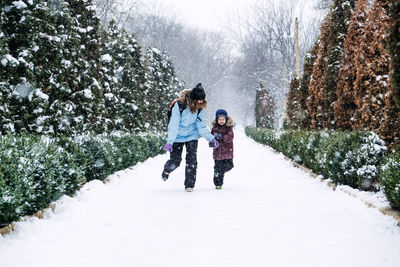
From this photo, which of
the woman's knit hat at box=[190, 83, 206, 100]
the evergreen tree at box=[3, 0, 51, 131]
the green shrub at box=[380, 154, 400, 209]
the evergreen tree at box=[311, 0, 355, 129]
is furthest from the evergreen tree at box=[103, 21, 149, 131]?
the green shrub at box=[380, 154, 400, 209]

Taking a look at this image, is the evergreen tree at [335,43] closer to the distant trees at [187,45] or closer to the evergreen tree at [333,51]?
the evergreen tree at [333,51]

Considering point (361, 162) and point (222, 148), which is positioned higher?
point (222, 148)

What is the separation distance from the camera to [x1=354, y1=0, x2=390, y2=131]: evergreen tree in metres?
7.34

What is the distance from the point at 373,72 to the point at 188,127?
384 centimetres

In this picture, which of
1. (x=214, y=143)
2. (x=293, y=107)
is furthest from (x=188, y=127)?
(x=293, y=107)

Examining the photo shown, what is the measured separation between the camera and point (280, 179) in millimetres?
A: 8938

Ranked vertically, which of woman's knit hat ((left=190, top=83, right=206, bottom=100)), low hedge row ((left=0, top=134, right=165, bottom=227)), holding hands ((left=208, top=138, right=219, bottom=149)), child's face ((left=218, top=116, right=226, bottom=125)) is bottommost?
low hedge row ((left=0, top=134, right=165, bottom=227))

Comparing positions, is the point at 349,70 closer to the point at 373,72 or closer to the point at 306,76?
the point at 373,72

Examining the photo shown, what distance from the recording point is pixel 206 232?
13.4 ft

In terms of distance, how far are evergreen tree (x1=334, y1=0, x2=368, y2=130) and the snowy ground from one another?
4118 millimetres

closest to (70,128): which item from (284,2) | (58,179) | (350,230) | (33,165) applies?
(58,179)

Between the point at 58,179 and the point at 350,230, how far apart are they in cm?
373

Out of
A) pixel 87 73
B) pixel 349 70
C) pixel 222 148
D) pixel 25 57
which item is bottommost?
pixel 222 148

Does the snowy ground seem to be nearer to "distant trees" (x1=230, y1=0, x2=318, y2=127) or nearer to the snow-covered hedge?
the snow-covered hedge
